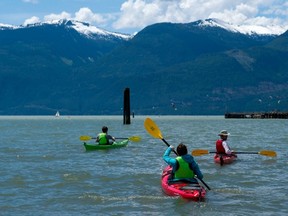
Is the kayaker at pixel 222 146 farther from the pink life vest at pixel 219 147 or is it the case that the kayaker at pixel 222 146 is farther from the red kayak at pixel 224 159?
the red kayak at pixel 224 159

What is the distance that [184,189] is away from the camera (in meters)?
19.0

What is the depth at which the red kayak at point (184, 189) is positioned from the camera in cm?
1833

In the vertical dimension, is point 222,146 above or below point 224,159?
above

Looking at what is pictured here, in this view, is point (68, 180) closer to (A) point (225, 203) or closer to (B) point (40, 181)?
(B) point (40, 181)

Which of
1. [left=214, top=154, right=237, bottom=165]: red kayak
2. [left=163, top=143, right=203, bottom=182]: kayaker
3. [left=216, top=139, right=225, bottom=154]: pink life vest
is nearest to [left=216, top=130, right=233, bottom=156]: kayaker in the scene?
[left=216, top=139, right=225, bottom=154]: pink life vest

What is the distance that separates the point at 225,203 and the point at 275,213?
1890mm

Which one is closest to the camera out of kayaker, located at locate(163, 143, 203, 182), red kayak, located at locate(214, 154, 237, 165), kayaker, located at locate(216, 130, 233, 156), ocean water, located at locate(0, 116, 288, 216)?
ocean water, located at locate(0, 116, 288, 216)

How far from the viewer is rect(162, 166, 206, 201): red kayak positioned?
18.3m

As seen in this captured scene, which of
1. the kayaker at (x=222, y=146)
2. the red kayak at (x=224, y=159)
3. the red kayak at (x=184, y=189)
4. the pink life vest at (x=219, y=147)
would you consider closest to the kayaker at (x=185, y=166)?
the red kayak at (x=184, y=189)

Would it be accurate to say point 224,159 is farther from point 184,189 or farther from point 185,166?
point 184,189

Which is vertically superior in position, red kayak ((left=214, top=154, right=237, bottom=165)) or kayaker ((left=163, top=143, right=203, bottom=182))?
kayaker ((left=163, top=143, right=203, bottom=182))

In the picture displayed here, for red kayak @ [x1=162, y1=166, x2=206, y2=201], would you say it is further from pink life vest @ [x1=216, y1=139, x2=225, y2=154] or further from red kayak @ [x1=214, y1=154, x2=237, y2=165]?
pink life vest @ [x1=216, y1=139, x2=225, y2=154]

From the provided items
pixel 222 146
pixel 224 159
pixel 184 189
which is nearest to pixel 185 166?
pixel 184 189

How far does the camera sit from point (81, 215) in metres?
17.3
